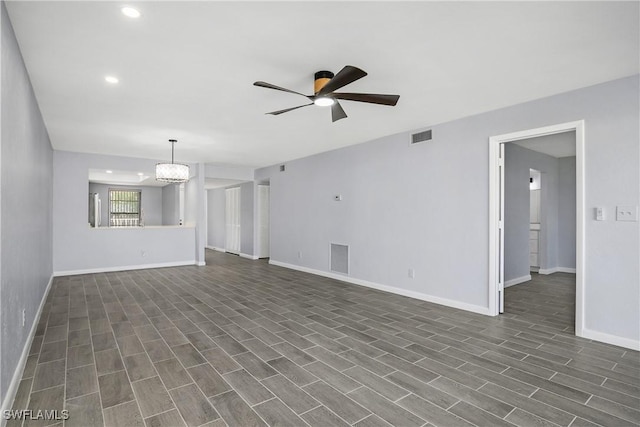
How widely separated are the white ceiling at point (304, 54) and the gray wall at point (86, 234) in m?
2.71

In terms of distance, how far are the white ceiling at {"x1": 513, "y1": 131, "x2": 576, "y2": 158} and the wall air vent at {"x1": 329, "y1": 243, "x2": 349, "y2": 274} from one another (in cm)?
345

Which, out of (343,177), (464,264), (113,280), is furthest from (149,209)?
(464,264)

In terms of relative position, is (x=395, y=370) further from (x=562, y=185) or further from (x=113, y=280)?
(x=562, y=185)

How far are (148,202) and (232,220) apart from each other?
192 inches

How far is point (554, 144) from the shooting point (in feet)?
18.8

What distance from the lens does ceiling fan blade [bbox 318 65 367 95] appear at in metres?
2.28

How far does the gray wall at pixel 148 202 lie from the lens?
40.0 ft

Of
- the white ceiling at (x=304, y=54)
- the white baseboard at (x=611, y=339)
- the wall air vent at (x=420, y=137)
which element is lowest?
the white baseboard at (x=611, y=339)

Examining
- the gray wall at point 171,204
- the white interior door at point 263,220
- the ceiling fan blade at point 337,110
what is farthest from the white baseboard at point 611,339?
the gray wall at point 171,204

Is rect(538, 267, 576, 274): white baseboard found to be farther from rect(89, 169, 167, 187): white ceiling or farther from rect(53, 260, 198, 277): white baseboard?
rect(89, 169, 167, 187): white ceiling

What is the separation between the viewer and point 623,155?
3.04 metres

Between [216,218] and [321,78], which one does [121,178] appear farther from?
[321,78]

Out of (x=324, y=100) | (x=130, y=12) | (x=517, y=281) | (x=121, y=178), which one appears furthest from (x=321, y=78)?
(x=121, y=178)

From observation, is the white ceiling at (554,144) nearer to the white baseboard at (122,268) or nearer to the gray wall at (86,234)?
the white baseboard at (122,268)
